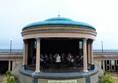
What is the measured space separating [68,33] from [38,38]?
331 centimetres

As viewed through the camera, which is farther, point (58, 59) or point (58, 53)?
point (58, 53)

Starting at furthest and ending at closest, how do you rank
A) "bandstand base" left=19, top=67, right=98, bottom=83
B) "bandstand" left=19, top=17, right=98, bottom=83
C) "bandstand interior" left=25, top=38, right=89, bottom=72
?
"bandstand interior" left=25, top=38, right=89, bottom=72
"bandstand" left=19, top=17, right=98, bottom=83
"bandstand base" left=19, top=67, right=98, bottom=83

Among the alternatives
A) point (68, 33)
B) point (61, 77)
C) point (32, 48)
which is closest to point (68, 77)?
point (61, 77)

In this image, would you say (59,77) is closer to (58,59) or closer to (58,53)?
(58,59)

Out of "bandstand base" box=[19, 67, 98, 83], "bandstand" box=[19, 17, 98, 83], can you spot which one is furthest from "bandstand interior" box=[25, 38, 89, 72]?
"bandstand base" box=[19, 67, 98, 83]

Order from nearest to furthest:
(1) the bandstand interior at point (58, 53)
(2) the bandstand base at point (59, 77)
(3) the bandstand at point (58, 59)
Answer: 1. (2) the bandstand base at point (59, 77)
2. (3) the bandstand at point (58, 59)
3. (1) the bandstand interior at point (58, 53)

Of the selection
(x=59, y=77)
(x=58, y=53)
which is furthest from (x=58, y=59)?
(x=59, y=77)

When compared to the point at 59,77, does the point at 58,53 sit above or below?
above

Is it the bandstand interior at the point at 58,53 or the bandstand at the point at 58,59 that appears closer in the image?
the bandstand at the point at 58,59

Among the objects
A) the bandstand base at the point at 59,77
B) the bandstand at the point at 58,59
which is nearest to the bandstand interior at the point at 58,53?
the bandstand at the point at 58,59

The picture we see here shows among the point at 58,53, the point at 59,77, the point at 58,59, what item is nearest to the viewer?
the point at 59,77

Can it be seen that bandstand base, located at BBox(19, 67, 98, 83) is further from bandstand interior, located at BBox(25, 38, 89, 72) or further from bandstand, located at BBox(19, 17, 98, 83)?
bandstand interior, located at BBox(25, 38, 89, 72)

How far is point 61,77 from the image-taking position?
2062cm

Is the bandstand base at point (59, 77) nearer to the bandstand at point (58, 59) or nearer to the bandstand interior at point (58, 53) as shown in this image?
the bandstand at point (58, 59)
